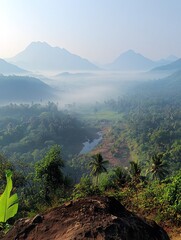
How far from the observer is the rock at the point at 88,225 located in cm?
692

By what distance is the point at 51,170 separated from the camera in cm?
3944

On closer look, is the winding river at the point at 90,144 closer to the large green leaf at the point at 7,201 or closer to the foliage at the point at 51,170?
the foliage at the point at 51,170

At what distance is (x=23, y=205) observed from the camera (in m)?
41.0

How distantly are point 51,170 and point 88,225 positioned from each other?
32876 mm

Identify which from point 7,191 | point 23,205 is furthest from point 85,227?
point 23,205

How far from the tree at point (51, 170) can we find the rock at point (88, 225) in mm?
30729

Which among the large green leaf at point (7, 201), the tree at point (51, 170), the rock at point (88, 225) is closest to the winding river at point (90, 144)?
the tree at point (51, 170)

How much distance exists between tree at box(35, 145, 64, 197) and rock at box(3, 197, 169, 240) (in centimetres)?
3073

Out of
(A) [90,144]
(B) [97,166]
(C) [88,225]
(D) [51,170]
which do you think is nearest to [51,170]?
(D) [51,170]

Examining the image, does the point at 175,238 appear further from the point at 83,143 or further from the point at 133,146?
the point at 83,143

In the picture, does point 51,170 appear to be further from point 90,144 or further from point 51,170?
point 90,144

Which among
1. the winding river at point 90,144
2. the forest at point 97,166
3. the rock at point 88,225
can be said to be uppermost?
the rock at point 88,225

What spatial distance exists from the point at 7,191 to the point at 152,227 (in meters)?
3.94

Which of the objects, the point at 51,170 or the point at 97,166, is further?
the point at 97,166
